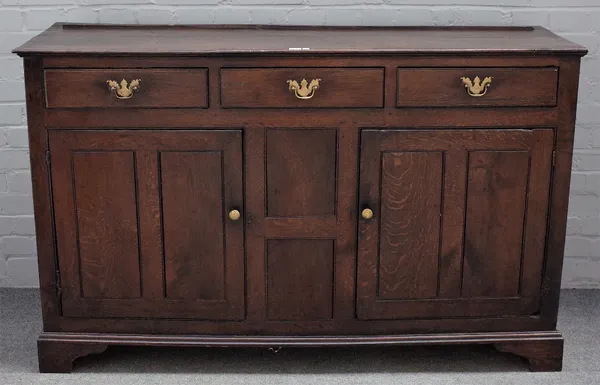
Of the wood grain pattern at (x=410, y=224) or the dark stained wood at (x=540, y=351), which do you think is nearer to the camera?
the wood grain pattern at (x=410, y=224)

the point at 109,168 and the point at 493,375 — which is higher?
the point at 109,168

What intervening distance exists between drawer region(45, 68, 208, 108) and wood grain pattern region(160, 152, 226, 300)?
15 centimetres

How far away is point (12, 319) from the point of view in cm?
293

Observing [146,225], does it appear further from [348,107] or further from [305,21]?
[305,21]

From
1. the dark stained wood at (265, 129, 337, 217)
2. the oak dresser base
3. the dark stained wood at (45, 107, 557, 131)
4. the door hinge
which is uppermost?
the dark stained wood at (45, 107, 557, 131)

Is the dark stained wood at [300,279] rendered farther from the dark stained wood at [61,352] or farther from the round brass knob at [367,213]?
the dark stained wood at [61,352]

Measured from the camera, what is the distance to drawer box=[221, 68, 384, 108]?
2.35 metres

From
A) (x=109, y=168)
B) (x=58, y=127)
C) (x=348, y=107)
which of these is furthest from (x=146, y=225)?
(x=348, y=107)

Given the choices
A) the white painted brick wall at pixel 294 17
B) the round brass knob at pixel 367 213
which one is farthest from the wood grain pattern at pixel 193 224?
the white painted brick wall at pixel 294 17

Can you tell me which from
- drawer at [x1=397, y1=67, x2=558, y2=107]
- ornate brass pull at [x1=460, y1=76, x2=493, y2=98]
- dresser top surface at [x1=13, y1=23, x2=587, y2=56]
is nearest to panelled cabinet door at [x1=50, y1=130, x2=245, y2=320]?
dresser top surface at [x1=13, y1=23, x2=587, y2=56]

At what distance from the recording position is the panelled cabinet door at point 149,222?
2408mm

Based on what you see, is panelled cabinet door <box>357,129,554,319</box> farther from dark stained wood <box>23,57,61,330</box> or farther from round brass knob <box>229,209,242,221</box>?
dark stained wood <box>23,57,61,330</box>

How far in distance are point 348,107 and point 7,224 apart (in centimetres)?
137

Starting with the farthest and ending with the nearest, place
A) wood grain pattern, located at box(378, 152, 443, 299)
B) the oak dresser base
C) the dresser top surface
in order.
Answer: the oak dresser base
wood grain pattern, located at box(378, 152, 443, 299)
the dresser top surface
